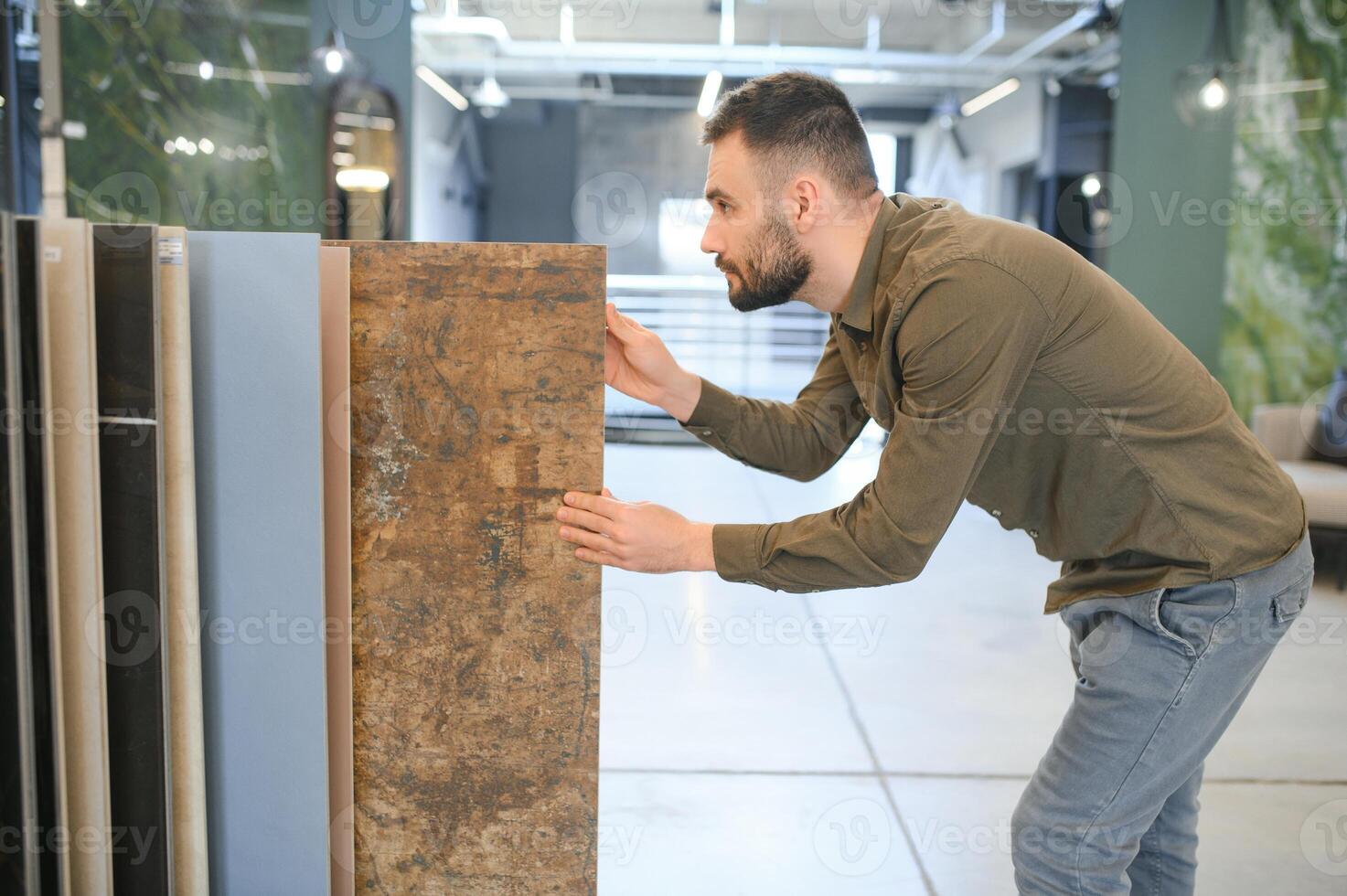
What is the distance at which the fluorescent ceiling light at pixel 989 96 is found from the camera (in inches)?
357

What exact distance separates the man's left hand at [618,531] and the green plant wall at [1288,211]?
5.46 metres

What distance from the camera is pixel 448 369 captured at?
1.20 metres

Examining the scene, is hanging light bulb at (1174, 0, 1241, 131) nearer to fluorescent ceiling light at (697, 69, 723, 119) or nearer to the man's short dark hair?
fluorescent ceiling light at (697, 69, 723, 119)

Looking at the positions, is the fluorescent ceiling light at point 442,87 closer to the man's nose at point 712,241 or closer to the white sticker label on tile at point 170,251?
the man's nose at point 712,241

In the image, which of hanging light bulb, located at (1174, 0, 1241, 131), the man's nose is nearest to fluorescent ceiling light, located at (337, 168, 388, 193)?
hanging light bulb, located at (1174, 0, 1241, 131)

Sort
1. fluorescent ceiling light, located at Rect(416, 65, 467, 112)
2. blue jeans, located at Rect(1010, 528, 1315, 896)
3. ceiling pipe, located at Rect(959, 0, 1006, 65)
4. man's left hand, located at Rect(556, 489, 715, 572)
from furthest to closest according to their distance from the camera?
fluorescent ceiling light, located at Rect(416, 65, 467, 112) → ceiling pipe, located at Rect(959, 0, 1006, 65) → blue jeans, located at Rect(1010, 528, 1315, 896) → man's left hand, located at Rect(556, 489, 715, 572)

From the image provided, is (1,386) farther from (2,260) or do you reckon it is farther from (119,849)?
(119,849)

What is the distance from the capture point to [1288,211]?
569cm

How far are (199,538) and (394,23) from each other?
6.02 meters

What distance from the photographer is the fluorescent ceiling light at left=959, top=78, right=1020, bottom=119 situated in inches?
357

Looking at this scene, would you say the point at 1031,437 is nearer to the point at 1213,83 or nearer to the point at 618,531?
the point at 618,531

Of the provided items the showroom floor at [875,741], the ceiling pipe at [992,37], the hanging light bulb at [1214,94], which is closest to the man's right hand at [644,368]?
the showroom floor at [875,741]

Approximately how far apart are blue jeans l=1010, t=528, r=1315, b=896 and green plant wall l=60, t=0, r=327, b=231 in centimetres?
345

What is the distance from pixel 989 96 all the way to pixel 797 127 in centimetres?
861
